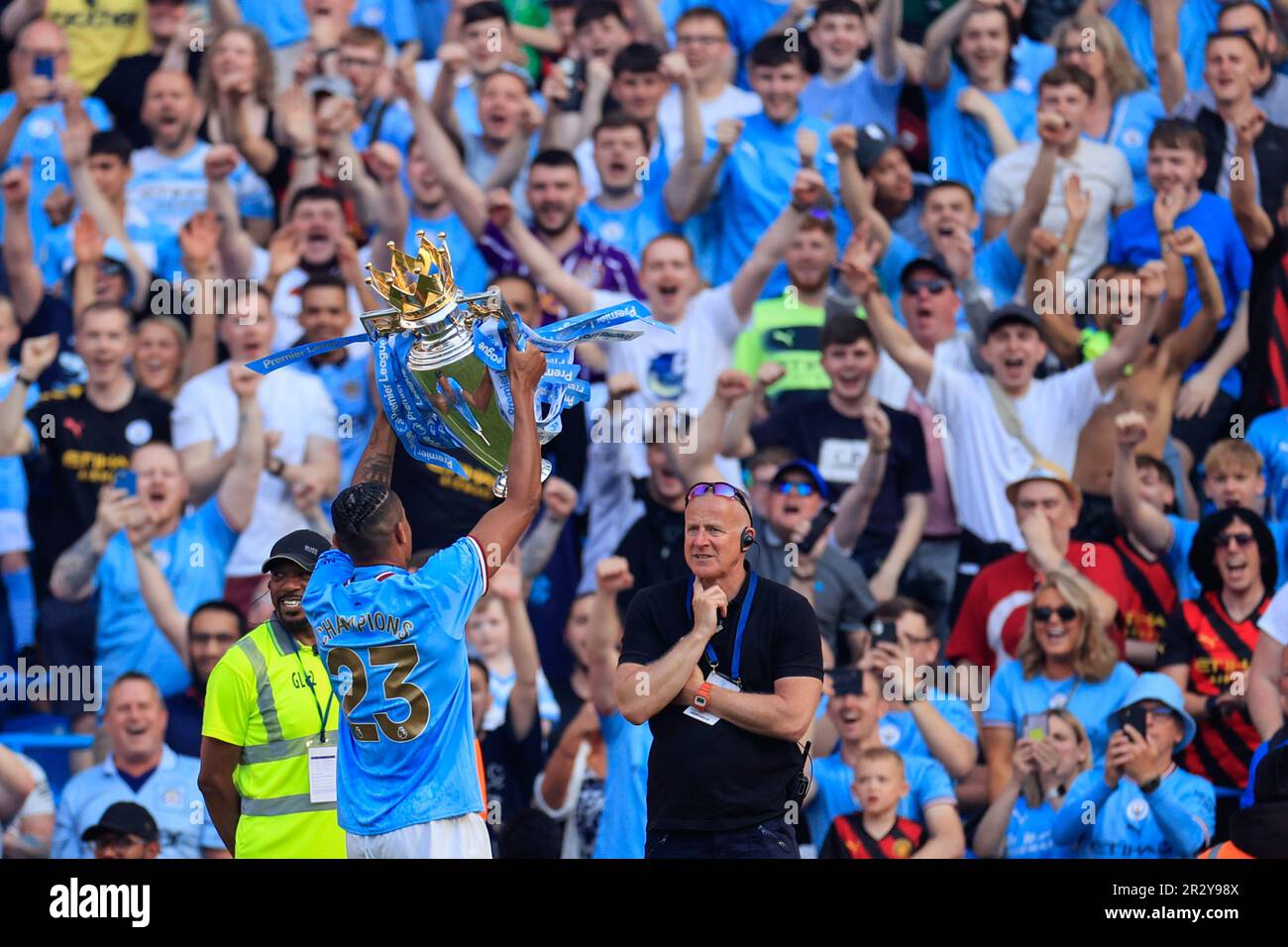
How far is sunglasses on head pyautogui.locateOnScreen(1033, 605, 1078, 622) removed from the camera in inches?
347

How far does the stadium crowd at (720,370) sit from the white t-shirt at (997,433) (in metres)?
0.02

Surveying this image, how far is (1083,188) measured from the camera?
10180 mm

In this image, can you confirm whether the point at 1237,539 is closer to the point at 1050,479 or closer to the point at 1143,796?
the point at 1050,479

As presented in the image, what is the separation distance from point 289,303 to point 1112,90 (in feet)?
13.9

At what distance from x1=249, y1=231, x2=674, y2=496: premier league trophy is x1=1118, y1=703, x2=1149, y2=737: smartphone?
10.8ft

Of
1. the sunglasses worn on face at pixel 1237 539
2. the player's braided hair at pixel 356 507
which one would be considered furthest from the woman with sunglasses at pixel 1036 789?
the player's braided hair at pixel 356 507

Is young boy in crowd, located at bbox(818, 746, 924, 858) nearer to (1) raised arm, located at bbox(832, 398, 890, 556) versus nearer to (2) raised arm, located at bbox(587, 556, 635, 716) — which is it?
(2) raised arm, located at bbox(587, 556, 635, 716)

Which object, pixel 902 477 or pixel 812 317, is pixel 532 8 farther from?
pixel 902 477

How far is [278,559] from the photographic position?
20.1 ft

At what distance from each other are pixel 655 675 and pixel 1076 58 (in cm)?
583

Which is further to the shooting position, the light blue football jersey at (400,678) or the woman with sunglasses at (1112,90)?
the woman with sunglasses at (1112,90)

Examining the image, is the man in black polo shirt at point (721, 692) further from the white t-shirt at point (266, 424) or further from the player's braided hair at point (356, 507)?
the white t-shirt at point (266, 424)

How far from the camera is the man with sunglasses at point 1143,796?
323 inches
